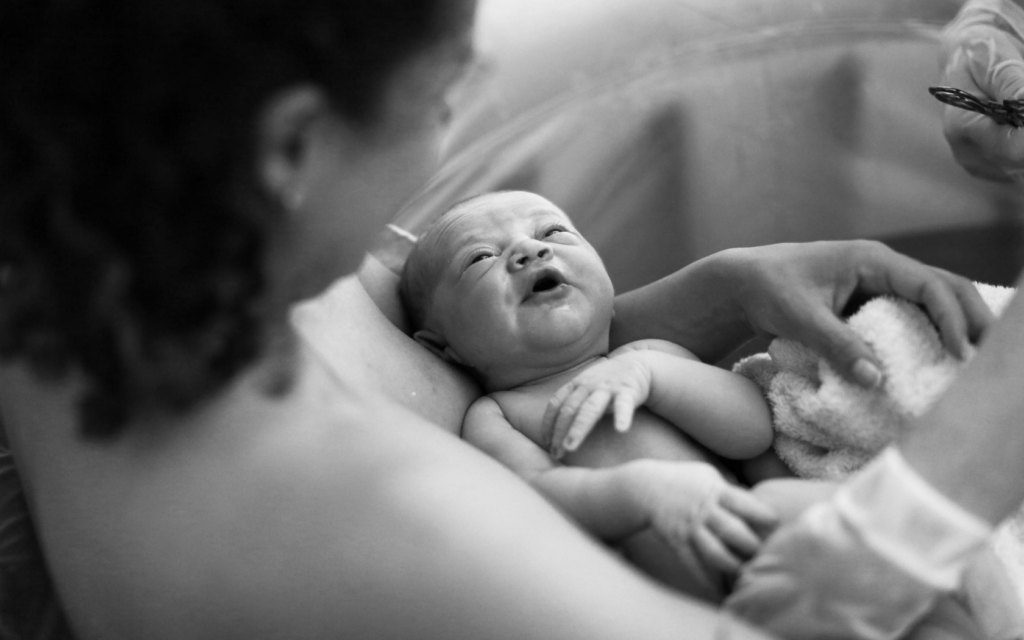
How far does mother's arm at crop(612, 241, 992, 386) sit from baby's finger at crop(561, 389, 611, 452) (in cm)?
22

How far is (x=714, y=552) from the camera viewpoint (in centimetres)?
75

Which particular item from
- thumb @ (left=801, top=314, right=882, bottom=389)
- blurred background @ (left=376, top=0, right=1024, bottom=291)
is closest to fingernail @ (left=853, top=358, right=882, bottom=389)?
thumb @ (left=801, top=314, right=882, bottom=389)

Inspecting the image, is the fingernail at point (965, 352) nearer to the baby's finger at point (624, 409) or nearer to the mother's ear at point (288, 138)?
the baby's finger at point (624, 409)

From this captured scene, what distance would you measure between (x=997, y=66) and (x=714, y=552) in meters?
0.89

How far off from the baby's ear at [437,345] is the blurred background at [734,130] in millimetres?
493

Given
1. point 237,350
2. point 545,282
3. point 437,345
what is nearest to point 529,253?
point 545,282

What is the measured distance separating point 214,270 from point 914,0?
1495 mm

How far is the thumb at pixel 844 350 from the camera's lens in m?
0.99

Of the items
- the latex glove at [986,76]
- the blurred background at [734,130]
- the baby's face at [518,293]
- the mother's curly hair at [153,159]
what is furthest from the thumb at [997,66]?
the mother's curly hair at [153,159]

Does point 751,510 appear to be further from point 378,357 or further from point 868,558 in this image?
point 378,357

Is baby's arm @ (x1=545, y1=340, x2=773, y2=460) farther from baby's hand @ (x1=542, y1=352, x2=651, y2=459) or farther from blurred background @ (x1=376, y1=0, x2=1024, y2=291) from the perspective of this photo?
blurred background @ (x1=376, y1=0, x2=1024, y2=291)

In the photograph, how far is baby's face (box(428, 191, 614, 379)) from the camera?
1171mm

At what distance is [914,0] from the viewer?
5.78ft

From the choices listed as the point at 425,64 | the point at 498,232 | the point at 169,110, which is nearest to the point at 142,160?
the point at 169,110
